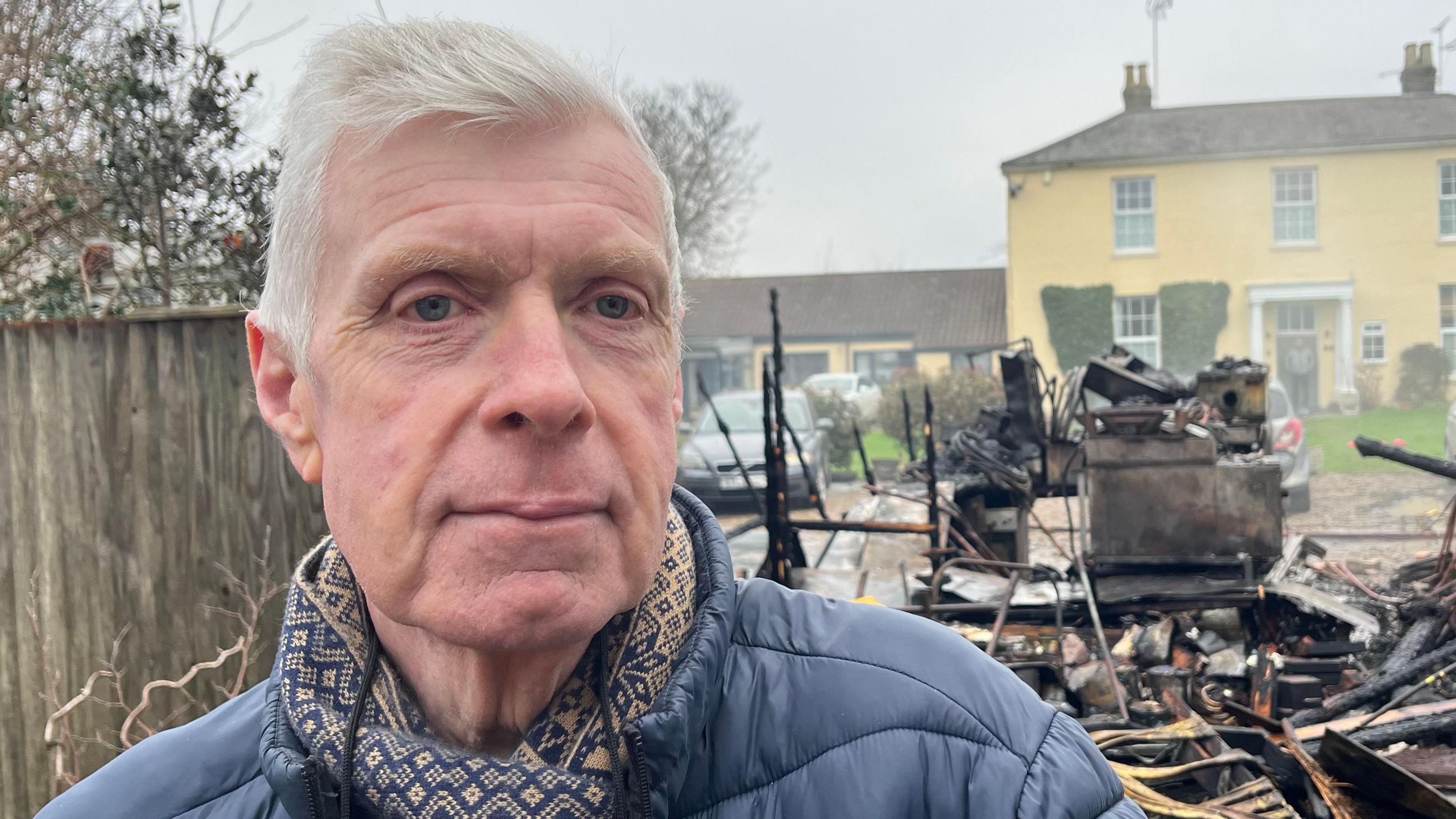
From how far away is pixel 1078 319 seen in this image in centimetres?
2830

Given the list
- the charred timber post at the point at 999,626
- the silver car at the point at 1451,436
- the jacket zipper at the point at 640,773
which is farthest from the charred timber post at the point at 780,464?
the silver car at the point at 1451,436

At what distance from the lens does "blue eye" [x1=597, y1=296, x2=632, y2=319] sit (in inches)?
49.7

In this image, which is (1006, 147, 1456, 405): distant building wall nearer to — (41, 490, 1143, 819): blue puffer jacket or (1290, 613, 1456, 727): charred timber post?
(1290, 613, 1456, 727): charred timber post

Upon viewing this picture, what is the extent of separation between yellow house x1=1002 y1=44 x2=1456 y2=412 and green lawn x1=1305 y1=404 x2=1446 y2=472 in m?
1.03

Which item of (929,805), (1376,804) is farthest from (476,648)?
(1376,804)

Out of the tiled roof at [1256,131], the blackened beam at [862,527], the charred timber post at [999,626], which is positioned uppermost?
the tiled roof at [1256,131]

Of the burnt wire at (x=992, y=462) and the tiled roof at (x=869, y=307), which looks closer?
the burnt wire at (x=992, y=462)

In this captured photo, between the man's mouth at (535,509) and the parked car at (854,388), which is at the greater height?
the man's mouth at (535,509)

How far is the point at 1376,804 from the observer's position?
12.6 ft

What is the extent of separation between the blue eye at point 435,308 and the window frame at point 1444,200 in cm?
3102

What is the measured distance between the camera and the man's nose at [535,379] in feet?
3.69

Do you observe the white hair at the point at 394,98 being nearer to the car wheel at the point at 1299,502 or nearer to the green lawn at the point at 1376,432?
the car wheel at the point at 1299,502

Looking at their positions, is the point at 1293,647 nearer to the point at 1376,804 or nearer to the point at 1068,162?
the point at 1376,804

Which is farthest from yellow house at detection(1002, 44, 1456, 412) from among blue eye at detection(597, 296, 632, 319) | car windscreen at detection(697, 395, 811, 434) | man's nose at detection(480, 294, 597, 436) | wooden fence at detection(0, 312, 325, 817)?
man's nose at detection(480, 294, 597, 436)
